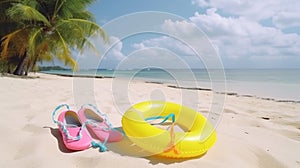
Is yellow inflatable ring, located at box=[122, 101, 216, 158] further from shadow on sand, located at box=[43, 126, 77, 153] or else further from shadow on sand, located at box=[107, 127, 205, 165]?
shadow on sand, located at box=[43, 126, 77, 153]

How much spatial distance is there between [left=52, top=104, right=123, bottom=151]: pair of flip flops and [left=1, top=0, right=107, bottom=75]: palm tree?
611 cm

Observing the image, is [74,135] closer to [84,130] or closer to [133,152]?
[84,130]

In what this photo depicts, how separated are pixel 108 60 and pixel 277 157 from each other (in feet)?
5.44

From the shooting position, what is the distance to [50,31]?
786 centimetres

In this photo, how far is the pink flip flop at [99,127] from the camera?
4.98 feet

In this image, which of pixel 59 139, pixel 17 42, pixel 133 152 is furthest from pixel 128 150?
pixel 17 42

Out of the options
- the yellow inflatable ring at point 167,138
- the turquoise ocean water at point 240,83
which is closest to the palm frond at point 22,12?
the turquoise ocean water at point 240,83

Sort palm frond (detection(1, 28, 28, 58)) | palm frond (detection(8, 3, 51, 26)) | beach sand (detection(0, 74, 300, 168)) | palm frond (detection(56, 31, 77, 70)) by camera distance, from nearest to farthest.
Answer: beach sand (detection(0, 74, 300, 168))
palm frond (detection(8, 3, 51, 26))
palm frond (detection(1, 28, 28, 58))
palm frond (detection(56, 31, 77, 70))

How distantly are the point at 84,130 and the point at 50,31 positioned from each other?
7.50m

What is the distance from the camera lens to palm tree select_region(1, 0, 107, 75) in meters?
7.24

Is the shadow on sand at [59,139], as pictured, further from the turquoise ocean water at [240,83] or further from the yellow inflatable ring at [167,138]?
the turquoise ocean water at [240,83]

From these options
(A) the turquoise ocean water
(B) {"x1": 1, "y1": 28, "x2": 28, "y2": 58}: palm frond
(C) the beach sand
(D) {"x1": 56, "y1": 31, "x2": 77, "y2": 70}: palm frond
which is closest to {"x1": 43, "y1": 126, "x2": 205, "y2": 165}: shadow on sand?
(C) the beach sand

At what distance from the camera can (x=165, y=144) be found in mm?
1223

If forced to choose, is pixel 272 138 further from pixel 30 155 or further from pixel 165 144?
pixel 30 155
